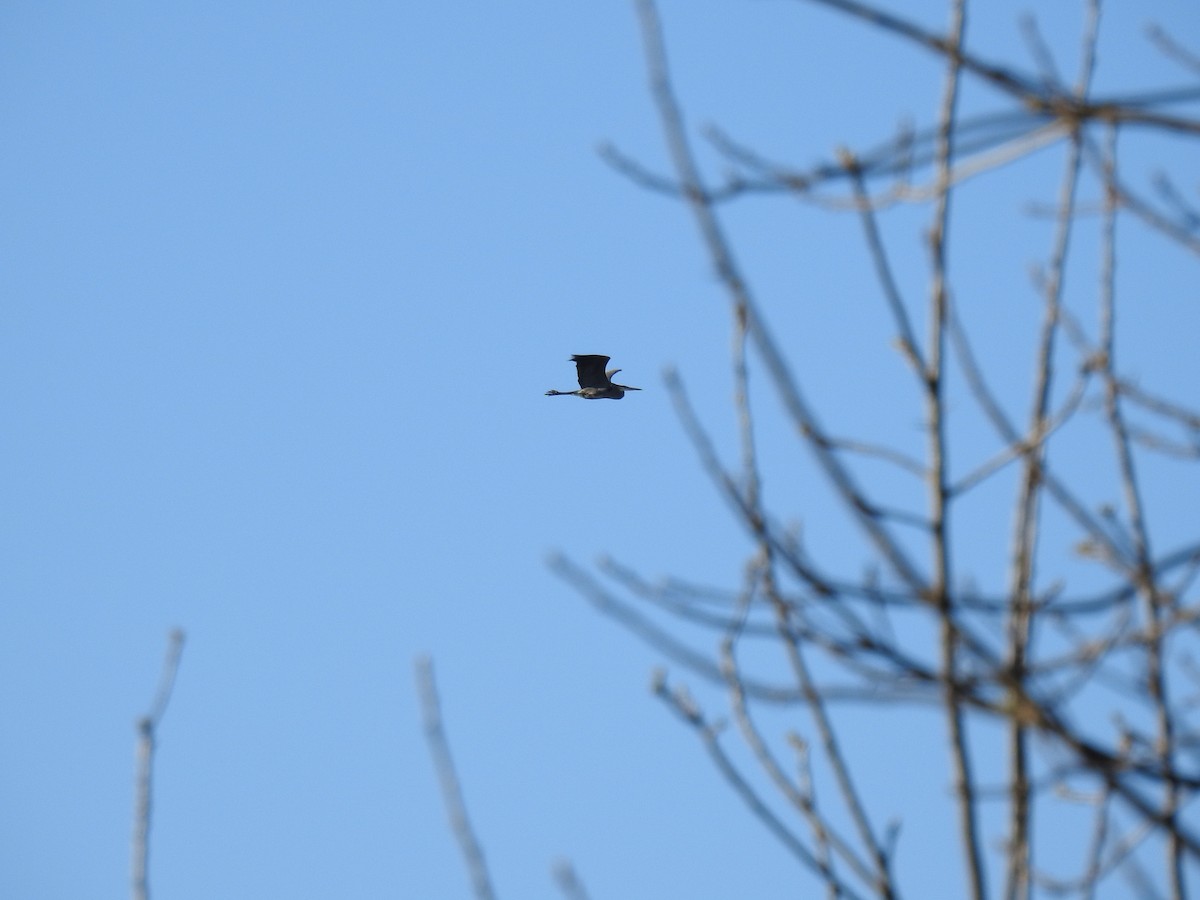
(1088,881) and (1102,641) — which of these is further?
(1088,881)

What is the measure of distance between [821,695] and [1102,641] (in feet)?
1.62

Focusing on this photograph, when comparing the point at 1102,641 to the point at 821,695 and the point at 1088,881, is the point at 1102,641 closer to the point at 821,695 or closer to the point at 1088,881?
the point at 821,695

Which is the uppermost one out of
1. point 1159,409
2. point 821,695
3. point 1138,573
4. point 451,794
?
point 1159,409

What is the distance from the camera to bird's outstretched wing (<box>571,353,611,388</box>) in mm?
5828

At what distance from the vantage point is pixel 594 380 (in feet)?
19.3

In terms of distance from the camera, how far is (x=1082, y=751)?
1.87 m

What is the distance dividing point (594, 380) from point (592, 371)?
47mm

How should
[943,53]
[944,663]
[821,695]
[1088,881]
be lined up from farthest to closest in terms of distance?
[1088,881]
[821,695]
[944,663]
[943,53]

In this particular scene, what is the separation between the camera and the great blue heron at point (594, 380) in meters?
5.76

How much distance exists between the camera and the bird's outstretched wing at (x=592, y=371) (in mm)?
5828

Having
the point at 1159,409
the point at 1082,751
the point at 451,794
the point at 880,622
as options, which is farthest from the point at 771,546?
the point at 1159,409

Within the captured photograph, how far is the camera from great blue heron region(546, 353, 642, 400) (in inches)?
227

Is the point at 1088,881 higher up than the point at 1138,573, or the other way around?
the point at 1138,573

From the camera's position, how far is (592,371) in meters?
5.91
